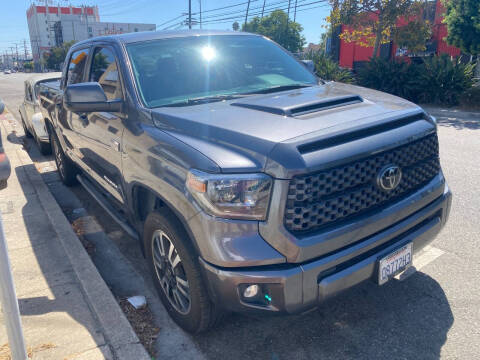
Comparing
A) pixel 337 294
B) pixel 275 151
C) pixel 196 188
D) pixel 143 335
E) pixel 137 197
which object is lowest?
pixel 143 335

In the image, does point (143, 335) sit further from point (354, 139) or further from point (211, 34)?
point (211, 34)

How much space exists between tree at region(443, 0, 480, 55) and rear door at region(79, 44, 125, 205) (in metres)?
13.3

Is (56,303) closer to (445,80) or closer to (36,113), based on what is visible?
(36,113)

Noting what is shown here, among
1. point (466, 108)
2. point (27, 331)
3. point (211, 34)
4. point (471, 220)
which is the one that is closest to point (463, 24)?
point (466, 108)

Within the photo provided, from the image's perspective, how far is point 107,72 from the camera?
3783mm

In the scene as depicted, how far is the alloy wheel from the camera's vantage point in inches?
106

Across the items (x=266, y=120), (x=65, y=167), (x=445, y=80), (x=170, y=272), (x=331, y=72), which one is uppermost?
(x=266, y=120)

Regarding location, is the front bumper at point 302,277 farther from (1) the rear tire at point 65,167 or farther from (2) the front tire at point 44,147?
(2) the front tire at point 44,147

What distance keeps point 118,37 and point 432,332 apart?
3354mm

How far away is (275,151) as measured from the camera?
217 cm

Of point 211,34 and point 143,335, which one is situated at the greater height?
point 211,34

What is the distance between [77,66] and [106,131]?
66.4 inches

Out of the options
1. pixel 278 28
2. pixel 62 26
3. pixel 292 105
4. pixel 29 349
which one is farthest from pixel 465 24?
pixel 62 26

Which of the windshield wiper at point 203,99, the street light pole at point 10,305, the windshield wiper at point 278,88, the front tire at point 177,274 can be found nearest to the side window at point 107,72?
the windshield wiper at point 203,99
